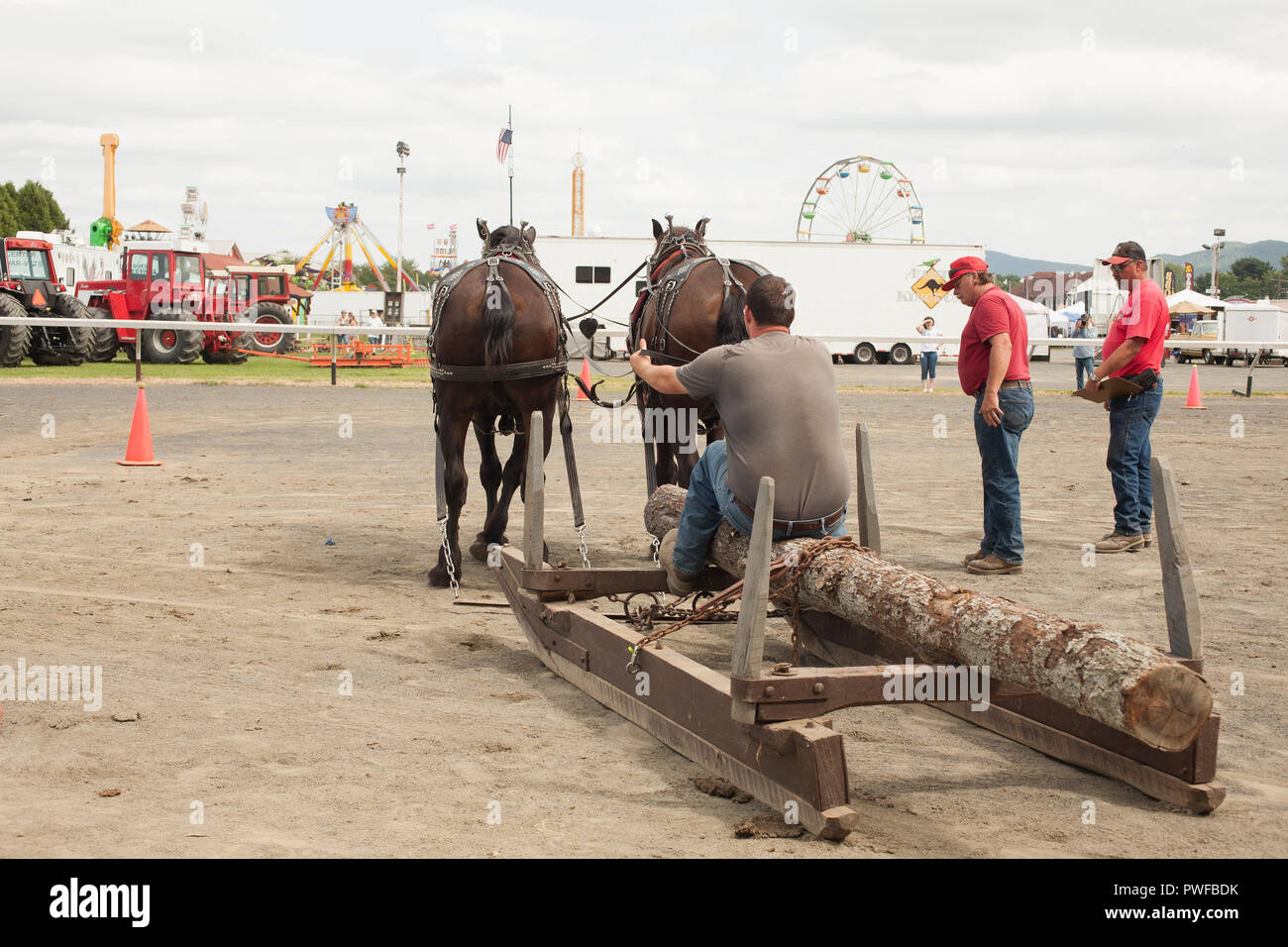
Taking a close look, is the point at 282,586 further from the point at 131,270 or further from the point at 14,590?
the point at 131,270

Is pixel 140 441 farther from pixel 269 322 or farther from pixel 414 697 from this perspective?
pixel 269 322

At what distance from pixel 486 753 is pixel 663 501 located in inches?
99.9

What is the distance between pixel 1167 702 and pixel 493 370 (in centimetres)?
474

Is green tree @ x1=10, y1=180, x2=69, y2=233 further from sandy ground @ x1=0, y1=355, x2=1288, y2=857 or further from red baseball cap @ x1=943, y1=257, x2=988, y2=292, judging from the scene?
red baseball cap @ x1=943, y1=257, x2=988, y2=292

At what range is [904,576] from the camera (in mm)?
4551

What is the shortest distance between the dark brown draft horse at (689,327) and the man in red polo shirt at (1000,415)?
1.42m

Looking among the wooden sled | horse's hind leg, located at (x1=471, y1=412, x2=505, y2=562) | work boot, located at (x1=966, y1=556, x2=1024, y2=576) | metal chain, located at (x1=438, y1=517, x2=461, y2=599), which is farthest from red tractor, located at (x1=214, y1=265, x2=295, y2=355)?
the wooden sled

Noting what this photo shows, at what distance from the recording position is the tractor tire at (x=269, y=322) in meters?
33.6

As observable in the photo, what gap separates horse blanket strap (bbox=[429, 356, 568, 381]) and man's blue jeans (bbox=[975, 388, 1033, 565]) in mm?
2842

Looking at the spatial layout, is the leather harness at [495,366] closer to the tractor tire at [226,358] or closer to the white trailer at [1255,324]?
the tractor tire at [226,358]

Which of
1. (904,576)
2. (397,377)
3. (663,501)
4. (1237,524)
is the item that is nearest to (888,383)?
(397,377)

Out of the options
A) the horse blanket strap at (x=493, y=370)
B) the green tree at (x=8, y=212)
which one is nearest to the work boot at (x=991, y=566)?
the horse blanket strap at (x=493, y=370)

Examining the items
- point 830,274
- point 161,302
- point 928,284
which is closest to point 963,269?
point 161,302

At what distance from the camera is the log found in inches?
140
